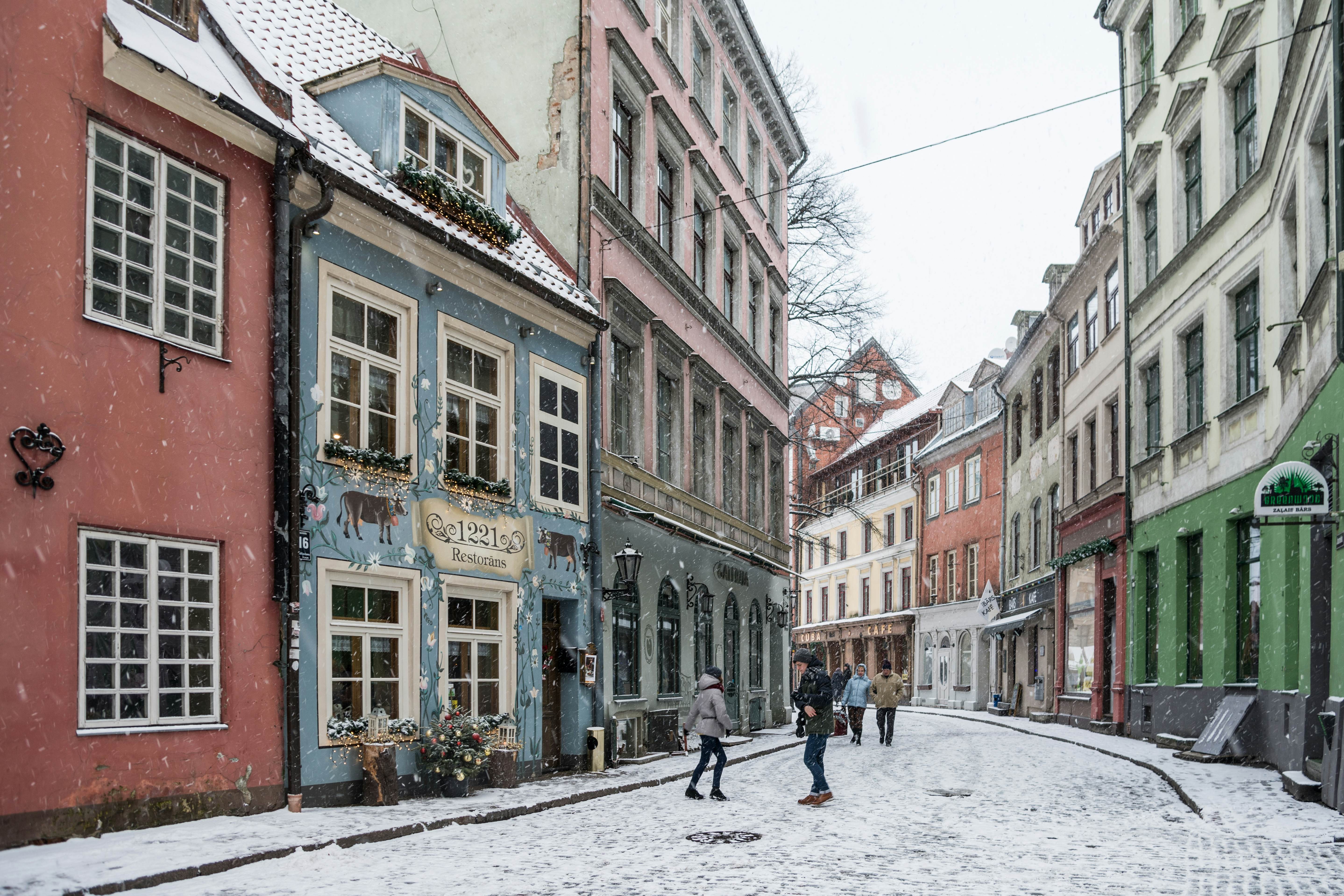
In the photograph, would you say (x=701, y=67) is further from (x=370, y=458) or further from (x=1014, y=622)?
(x=1014, y=622)

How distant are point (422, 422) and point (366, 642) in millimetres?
2634

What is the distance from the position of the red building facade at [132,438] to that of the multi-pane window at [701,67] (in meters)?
15.0

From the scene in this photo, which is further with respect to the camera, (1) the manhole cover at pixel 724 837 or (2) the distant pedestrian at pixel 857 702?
(2) the distant pedestrian at pixel 857 702

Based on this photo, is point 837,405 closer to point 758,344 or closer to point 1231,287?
point 758,344

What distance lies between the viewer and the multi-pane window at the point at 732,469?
2847 cm

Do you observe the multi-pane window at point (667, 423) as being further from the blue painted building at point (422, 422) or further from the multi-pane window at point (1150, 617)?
the multi-pane window at point (1150, 617)

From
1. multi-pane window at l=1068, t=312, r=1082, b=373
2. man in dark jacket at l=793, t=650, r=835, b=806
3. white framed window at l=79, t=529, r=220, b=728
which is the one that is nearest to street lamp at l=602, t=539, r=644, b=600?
man in dark jacket at l=793, t=650, r=835, b=806

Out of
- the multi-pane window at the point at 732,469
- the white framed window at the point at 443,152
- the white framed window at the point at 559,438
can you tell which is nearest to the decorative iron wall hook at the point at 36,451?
the white framed window at the point at 443,152

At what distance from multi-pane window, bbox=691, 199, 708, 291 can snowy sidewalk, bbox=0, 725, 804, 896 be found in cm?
1315

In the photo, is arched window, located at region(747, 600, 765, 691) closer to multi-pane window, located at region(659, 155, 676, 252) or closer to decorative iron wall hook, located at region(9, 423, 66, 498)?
multi-pane window, located at region(659, 155, 676, 252)

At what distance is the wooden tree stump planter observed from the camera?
1305cm

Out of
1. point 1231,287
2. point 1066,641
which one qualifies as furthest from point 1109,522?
point 1231,287

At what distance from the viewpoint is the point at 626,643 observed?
20625 mm

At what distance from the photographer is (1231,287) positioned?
19969 mm
